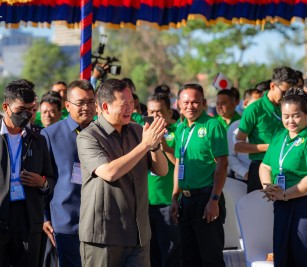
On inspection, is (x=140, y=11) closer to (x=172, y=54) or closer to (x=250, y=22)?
(x=250, y=22)

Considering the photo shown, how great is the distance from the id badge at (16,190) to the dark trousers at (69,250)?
532mm

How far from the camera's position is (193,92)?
6.68m

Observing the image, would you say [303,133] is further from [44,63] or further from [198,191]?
[44,63]

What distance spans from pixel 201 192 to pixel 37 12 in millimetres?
4040

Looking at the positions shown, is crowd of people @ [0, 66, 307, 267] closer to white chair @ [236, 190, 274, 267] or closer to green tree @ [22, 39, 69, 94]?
white chair @ [236, 190, 274, 267]

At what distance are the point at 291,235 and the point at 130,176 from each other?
5.25 feet

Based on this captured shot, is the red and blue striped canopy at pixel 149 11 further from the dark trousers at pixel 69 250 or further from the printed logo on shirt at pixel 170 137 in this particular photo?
the dark trousers at pixel 69 250

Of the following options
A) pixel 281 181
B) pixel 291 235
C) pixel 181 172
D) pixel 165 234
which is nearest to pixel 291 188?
pixel 281 181

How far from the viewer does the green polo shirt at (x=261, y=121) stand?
24.3ft

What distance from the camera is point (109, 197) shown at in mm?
4707

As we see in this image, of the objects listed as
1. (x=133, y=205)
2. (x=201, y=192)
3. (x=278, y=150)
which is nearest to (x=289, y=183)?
(x=278, y=150)

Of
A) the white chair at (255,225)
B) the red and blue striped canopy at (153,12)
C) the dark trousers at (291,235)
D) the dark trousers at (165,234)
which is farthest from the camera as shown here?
the red and blue striped canopy at (153,12)

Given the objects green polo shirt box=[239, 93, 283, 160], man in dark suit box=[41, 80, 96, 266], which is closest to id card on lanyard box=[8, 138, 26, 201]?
man in dark suit box=[41, 80, 96, 266]

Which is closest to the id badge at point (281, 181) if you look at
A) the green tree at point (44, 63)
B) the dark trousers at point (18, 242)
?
the dark trousers at point (18, 242)
